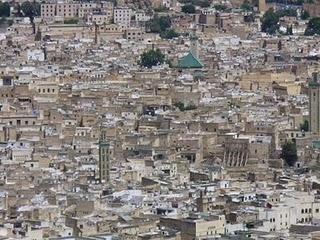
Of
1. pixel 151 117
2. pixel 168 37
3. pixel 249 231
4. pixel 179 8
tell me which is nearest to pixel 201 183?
pixel 249 231

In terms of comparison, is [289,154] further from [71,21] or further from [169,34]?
[71,21]

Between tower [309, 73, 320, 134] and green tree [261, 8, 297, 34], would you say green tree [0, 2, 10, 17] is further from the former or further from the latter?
tower [309, 73, 320, 134]

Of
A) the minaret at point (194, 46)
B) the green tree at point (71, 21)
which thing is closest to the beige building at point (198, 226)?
the minaret at point (194, 46)

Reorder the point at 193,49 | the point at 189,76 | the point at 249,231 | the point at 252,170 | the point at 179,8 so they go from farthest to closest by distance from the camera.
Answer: the point at 179,8 → the point at 193,49 → the point at 189,76 → the point at 252,170 → the point at 249,231

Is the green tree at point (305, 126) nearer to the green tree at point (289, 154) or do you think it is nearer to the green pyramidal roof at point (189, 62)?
the green tree at point (289, 154)

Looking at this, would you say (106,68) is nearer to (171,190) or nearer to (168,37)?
(168,37)

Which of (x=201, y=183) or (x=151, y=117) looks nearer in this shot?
(x=201, y=183)
